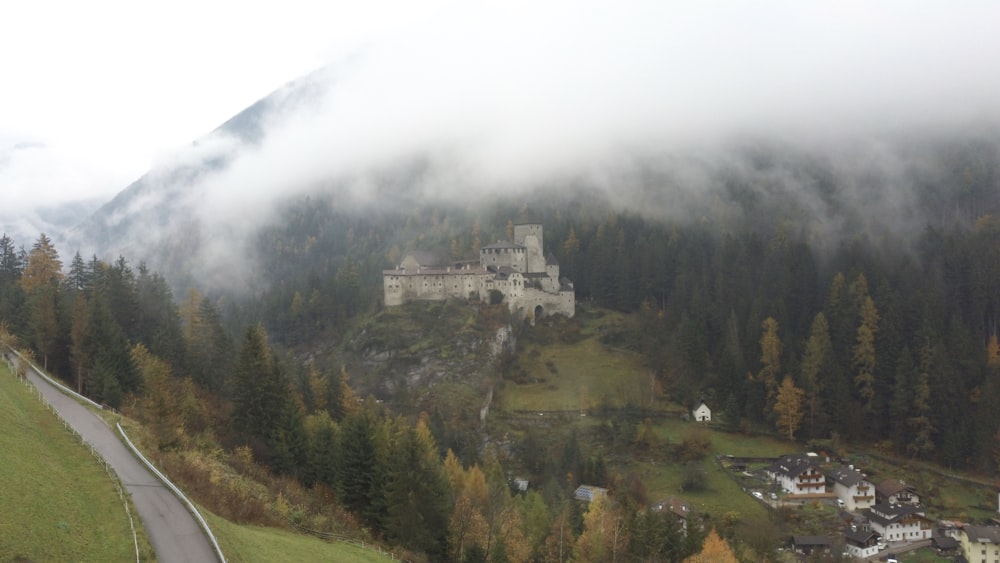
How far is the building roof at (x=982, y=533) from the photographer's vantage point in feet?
172

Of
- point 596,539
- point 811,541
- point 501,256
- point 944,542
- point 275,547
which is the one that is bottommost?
point 944,542

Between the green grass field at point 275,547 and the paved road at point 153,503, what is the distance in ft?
2.39

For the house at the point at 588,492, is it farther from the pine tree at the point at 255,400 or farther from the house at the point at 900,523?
the pine tree at the point at 255,400

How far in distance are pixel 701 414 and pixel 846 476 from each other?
1736 cm

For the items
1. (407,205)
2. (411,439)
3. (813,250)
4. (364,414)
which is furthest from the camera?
(407,205)

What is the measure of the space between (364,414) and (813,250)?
314 ft

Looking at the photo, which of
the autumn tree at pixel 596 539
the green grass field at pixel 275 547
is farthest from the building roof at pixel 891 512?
the green grass field at pixel 275 547

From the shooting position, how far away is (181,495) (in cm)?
2298

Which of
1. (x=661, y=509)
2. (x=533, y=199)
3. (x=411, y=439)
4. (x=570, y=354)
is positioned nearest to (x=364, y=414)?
(x=411, y=439)

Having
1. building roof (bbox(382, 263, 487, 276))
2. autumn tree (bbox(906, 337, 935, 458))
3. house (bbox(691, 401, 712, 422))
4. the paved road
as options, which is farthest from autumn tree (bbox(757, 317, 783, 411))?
the paved road

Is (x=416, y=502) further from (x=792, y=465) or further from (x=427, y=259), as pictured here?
(x=427, y=259)

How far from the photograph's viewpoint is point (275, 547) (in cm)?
2312

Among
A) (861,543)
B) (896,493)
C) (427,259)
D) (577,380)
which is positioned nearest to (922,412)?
(896,493)

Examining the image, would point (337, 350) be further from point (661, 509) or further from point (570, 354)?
point (661, 509)
